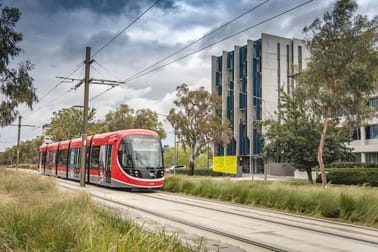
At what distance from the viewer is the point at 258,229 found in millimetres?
11531

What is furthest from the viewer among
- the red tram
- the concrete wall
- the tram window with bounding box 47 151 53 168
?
the concrete wall

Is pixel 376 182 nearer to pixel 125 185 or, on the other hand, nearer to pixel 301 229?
pixel 125 185

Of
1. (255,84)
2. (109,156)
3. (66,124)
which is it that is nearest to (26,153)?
(66,124)

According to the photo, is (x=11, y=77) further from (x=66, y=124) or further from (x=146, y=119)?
(x=66, y=124)

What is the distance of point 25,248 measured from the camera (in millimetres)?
6590

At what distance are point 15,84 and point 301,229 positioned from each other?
16.4 meters

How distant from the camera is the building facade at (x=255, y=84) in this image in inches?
2869

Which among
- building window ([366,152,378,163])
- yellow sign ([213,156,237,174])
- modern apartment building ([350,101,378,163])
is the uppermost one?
modern apartment building ([350,101,378,163])

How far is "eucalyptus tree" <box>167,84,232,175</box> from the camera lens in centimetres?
5569

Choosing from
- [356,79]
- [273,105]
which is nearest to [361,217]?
[356,79]

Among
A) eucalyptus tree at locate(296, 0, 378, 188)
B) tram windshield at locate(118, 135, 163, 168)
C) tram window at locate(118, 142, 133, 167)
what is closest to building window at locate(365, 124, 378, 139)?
eucalyptus tree at locate(296, 0, 378, 188)

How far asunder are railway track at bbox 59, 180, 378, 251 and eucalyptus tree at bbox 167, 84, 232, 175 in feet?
129

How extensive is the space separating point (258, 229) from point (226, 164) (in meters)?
23.8

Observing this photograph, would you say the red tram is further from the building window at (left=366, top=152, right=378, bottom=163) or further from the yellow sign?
the building window at (left=366, top=152, right=378, bottom=163)
